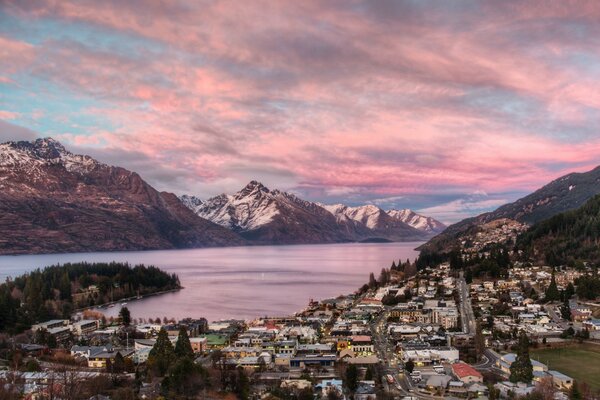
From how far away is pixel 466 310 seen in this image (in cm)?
3797

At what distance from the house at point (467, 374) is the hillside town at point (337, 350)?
0.17ft

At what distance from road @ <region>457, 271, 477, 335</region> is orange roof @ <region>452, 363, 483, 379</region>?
8125mm

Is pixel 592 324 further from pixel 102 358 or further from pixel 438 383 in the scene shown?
pixel 102 358

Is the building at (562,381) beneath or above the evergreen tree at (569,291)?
beneath

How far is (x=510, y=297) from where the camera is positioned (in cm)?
4009

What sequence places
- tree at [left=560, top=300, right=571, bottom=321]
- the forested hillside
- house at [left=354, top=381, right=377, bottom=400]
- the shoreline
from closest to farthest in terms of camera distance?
house at [left=354, top=381, right=377, bottom=400] < tree at [left=560, top=300, right=571, bottom=321] < the forested hillside < the shoreline

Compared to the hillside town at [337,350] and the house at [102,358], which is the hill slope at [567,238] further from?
the house at [102,358]

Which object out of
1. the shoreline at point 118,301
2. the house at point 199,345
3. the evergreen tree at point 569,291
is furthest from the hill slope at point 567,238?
the shoreline at point 118,301

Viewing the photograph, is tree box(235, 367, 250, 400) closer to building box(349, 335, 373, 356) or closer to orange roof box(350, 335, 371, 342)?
building box(349, 335, 373, 356)

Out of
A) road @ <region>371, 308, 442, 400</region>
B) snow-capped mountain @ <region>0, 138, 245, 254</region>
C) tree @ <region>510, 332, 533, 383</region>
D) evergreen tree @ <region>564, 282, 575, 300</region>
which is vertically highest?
snow-capped mountain @ <region>0, 138, 245, 254</region>

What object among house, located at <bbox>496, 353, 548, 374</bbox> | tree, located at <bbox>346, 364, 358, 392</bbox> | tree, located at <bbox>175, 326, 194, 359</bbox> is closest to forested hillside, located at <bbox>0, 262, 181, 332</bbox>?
tree, located at <bbox>175, 326, 194, 359</bbox>

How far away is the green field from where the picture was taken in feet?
73.7

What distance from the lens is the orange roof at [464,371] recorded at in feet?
72.2

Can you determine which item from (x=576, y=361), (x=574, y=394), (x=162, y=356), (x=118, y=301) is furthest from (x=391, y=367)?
(x=118, y=301)
